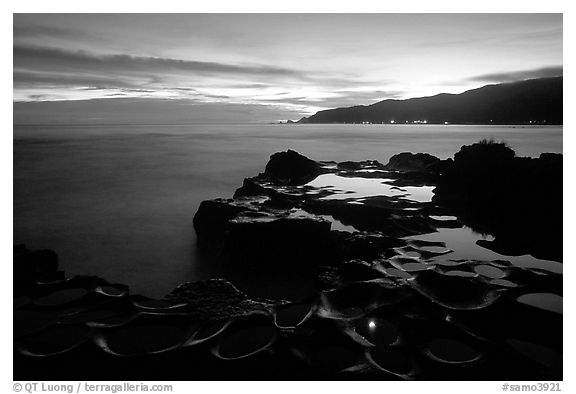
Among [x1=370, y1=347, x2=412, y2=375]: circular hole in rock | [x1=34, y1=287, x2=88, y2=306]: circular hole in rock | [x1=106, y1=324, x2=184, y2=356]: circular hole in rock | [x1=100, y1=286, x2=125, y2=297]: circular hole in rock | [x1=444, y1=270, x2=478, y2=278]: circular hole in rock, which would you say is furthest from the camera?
[x1=444, y1=270, x2=478, y2=278]: circular hole in rock

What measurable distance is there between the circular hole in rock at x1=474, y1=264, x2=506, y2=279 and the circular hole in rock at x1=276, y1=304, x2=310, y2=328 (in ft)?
8.57

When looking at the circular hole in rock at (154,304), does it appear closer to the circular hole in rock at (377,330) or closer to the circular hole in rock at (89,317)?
the circular hole in rock at (89,317)

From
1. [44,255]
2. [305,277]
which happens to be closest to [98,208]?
[44,255]

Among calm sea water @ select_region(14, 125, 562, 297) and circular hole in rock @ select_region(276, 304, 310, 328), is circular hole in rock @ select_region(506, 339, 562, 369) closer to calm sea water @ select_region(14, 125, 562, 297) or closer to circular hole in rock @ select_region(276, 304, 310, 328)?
circular hole in rock @ select_region(276, 304, 310, 328)

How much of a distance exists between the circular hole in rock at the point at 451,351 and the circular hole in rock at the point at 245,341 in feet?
5.15

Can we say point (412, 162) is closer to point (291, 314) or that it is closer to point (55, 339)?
Answer: point (291, 314)

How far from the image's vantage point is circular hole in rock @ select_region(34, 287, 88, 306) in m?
4.09

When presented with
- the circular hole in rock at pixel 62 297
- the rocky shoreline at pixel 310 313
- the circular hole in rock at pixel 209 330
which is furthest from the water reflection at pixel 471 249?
the circular hole in rock at pixel 62 297

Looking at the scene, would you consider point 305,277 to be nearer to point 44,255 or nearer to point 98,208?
point 44,255

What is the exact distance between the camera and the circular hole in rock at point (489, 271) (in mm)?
4637

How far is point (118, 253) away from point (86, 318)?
3.16 m

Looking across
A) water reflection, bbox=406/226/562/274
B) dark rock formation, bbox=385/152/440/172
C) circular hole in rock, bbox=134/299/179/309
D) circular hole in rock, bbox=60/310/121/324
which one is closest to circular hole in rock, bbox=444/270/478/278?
water reflection, bbox=406/226/562/274

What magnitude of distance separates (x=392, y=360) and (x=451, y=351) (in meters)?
0.59

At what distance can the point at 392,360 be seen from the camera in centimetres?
313
